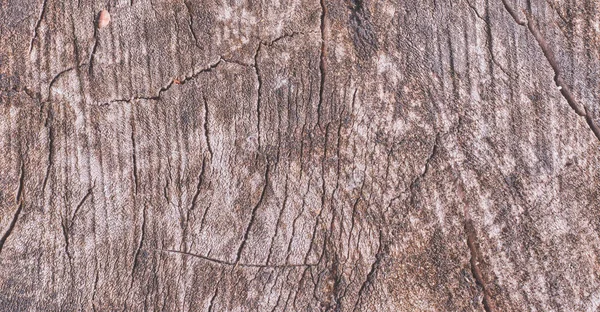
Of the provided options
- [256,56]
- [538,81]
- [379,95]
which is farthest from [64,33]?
[538,81]

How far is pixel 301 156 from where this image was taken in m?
1.43

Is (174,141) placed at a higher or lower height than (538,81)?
lower

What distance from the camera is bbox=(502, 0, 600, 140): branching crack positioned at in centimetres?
141

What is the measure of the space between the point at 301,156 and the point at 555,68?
70 centimetres

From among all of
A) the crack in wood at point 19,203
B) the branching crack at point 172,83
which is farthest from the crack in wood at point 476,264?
the crack in wood at point 19,203

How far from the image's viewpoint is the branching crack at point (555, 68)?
141 cm

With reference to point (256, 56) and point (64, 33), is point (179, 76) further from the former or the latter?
point (64, 33)

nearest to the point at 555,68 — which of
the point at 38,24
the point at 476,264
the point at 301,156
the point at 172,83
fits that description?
the point at 476,264

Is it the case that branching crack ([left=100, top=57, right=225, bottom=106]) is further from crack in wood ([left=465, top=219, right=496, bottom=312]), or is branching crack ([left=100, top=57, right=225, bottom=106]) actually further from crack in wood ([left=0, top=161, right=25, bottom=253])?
crack in wood ([left=465, top=219, right=496, bottom=312])

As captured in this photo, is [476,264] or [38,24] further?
[38,24]

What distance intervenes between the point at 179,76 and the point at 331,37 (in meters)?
0.41

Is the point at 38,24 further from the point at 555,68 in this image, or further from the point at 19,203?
the point at 555,68

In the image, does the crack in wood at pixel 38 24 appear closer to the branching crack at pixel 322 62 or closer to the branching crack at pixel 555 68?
the branching crack at pixel 322 62

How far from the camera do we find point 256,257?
55.9 inches
